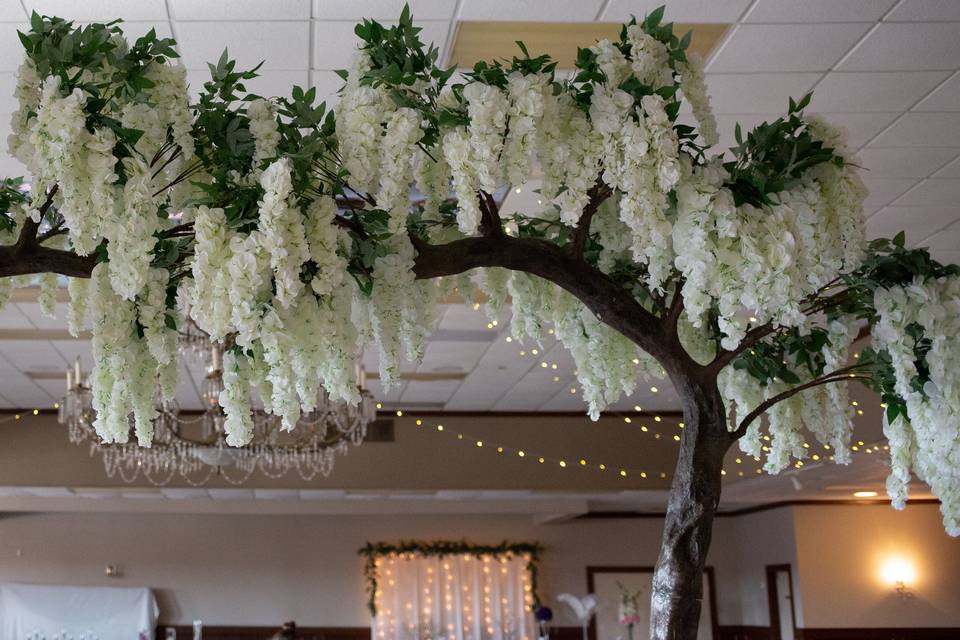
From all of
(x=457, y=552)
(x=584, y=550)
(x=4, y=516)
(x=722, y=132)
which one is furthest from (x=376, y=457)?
(x=722, y=132)

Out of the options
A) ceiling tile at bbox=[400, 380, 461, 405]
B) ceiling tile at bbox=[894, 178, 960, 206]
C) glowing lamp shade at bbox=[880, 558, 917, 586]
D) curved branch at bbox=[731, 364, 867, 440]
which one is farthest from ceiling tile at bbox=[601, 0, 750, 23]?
glowing lamp shade at bbox=[880, 558, 917, 586]

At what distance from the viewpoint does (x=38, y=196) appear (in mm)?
2578

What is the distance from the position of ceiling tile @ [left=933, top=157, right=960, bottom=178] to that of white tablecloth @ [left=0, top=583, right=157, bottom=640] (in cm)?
1232

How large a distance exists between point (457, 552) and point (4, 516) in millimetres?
6355

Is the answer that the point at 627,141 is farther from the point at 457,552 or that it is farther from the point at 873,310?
the point at 457,552

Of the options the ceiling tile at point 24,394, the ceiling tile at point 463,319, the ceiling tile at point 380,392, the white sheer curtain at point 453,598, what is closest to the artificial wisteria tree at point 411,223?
the ceiling tile at point 463,319

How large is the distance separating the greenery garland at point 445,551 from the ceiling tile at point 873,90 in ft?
37.8

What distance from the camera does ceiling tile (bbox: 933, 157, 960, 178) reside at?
19.6 feet

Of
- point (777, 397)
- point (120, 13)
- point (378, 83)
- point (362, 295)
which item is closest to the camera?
point (378, 83)

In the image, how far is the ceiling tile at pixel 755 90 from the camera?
4879 mm

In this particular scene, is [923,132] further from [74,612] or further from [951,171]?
[74,612]

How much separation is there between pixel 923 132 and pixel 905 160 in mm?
389

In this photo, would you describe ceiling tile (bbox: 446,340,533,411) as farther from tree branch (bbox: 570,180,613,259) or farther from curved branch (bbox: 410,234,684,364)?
tree branch (bbox: 570,180,613,259)

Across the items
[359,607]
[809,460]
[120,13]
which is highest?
[120,13]
